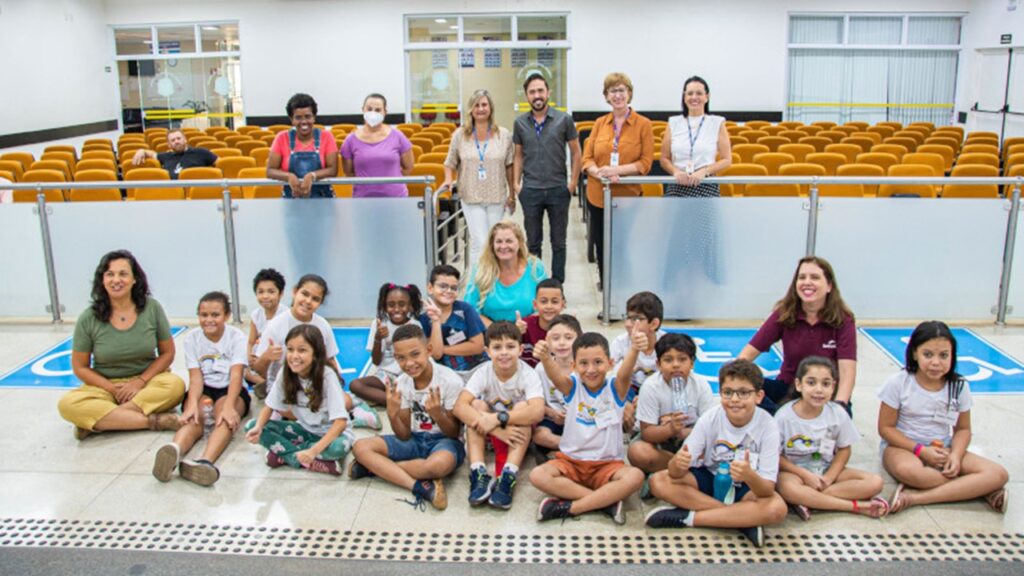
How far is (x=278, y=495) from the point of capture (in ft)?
12.3

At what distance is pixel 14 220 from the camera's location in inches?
245

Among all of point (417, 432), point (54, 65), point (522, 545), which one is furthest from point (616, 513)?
point (54, 65)

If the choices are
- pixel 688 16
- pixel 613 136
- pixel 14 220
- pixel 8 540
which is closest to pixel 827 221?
pixel 613 136

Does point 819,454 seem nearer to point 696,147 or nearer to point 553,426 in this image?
point 553,426

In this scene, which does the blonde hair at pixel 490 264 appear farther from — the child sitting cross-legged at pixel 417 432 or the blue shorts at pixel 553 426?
the blue shorts at pixel 553 426

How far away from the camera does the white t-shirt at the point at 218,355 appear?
14.6 ft

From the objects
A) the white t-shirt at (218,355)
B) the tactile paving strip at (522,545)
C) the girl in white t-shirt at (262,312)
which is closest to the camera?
the tactile paving strip at (522,545)

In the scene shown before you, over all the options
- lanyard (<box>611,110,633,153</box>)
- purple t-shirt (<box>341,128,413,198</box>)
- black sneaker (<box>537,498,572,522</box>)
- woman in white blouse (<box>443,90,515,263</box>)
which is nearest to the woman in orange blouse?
lanyard (<box>611,110,633,153</box>)

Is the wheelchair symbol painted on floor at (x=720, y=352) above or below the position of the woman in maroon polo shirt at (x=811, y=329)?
below

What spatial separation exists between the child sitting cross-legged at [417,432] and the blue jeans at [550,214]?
2414 mm

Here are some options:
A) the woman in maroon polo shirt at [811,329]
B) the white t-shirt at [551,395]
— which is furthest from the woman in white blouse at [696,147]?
the white t-shirt at [551,395]

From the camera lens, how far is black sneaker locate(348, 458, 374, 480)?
153 inches

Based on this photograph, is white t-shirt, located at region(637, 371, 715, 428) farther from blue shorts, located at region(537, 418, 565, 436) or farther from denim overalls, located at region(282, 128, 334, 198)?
denim overalls, located at region(282, 128, 334, 198)

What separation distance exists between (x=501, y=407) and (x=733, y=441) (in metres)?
1.09
